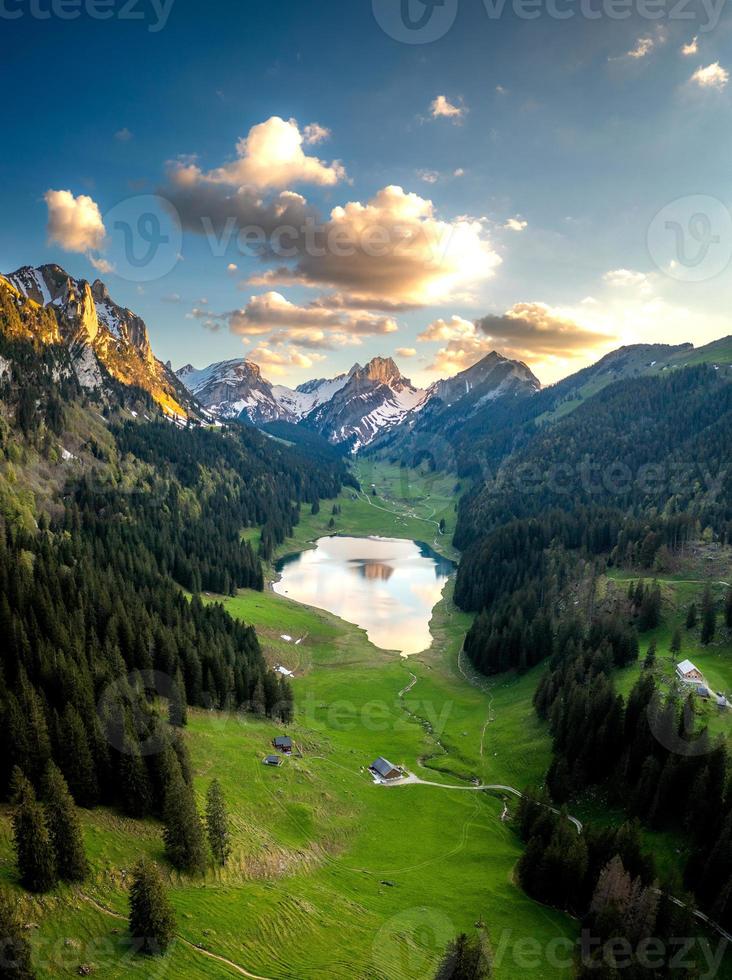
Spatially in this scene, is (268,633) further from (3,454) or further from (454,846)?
(3,454)

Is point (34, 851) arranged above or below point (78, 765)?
above

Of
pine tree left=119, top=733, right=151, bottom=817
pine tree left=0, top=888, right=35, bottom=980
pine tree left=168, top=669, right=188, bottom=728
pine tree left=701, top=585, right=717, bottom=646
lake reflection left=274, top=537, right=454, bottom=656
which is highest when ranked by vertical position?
pine tree left=701, top=585, right=717, bottom=646

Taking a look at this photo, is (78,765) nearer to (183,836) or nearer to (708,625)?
(183,836)

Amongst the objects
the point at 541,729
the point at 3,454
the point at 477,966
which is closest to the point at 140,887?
the point at 477,966

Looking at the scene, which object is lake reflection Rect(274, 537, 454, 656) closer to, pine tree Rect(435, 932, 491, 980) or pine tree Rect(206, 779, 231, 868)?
pine tree Rect(206, 779, 231, 868)

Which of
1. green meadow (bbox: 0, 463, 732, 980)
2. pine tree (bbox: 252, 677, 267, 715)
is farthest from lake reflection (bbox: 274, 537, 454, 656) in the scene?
pine tree (bbox: 252, 677, 267, 715)

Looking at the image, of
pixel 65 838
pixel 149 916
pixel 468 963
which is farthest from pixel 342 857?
pixel 65 838
